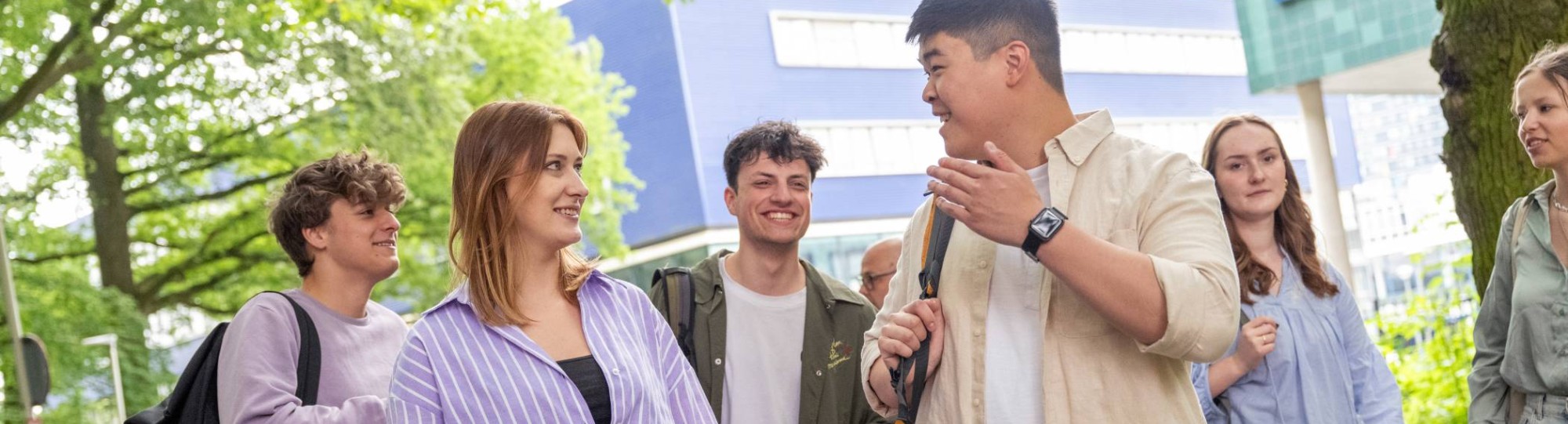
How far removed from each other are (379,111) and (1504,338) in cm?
1818

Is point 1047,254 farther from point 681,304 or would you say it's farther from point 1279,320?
point 681,304

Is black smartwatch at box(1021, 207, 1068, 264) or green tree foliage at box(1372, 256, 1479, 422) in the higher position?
black smartwatch at box(1021, 207, 1068, 264)

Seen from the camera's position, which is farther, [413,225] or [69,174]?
[413,225]

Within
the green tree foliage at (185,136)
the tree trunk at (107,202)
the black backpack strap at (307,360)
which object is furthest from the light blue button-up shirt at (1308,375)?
the tree trunk at (107,202)

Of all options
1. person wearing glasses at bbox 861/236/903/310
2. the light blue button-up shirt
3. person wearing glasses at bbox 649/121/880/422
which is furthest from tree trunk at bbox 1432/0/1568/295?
person wearing glasses at bbox 861/236/903/310

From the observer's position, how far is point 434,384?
3.20 metres

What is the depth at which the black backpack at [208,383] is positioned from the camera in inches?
174

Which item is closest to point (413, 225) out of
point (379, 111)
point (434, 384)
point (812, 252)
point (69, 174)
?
point (379, 111)

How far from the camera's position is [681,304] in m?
4.83

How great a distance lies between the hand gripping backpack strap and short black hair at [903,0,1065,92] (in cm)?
35

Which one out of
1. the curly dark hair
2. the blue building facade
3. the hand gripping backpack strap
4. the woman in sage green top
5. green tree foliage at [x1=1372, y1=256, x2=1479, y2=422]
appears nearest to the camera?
the hand gripping backpack strap

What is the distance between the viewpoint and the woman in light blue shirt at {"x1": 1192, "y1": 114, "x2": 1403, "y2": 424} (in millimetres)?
4238

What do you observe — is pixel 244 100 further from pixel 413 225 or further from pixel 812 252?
pixel 812 252

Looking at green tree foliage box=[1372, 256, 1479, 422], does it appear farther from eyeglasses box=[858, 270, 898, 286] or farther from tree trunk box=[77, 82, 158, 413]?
tree trunk box=[77, 82, 158, 413]
